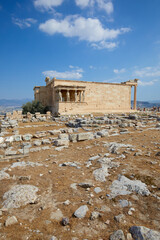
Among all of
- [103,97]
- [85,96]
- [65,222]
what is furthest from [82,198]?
[103,97]

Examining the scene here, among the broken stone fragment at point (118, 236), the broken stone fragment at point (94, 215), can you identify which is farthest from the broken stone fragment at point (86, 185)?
the broken stone fragment at point (118, 236)

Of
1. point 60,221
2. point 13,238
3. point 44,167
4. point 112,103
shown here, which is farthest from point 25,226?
point 112,103

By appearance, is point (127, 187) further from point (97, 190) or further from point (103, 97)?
point (103, 97)

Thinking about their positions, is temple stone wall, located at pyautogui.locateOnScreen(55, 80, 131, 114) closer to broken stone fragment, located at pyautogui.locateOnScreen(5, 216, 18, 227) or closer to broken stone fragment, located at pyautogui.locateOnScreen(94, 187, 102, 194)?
broken stone fragment, located at pyautogui.locateOnScreen(94, 187, 102, 194)

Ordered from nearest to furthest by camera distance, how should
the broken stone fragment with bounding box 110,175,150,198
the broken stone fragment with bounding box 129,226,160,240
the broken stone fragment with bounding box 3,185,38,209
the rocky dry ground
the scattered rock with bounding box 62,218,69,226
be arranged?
the broken stone fragment with bounding box 129,226,160,240
the rocky dry ground
the scattered rock with bounding box 62,218,69,226
the broken stone fragment with bounding box 3,185,38,209
the broken stone fragment with bounding box 110,175,150,198

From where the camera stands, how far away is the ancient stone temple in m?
21.8

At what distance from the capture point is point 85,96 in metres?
24.9

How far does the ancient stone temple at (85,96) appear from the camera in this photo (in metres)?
21.8

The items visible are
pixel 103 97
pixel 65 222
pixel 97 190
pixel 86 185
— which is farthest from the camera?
pixel 103 97

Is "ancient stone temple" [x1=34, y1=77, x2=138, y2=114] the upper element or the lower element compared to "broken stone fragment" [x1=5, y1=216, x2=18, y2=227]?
upper

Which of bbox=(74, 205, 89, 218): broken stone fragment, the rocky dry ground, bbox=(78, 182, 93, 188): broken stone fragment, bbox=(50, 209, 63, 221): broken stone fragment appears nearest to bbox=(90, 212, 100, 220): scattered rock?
the rocky dry ground

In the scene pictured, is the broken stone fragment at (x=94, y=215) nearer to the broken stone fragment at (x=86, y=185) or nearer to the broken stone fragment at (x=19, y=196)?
the broken stone fragment at (x=86, y=185)

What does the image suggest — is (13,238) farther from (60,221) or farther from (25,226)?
(60,221)

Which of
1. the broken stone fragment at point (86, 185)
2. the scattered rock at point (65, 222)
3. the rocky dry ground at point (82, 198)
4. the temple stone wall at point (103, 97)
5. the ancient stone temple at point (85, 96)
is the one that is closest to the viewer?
the rocky dry ground at point (82, 198)
